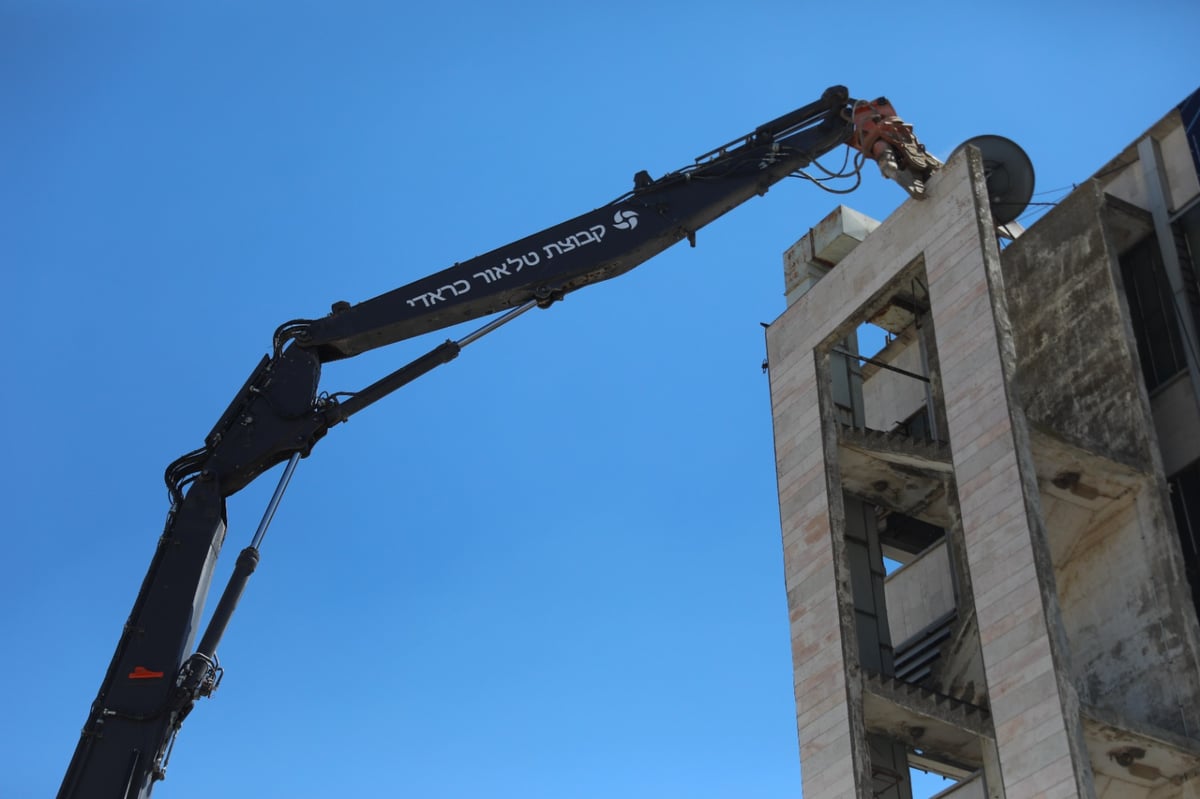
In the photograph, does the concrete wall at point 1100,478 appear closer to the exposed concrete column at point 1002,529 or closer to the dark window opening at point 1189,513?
the dark window opening at point 1189,513

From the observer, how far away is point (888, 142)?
1253 inches

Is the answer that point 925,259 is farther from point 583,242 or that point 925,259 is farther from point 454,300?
point 454,300

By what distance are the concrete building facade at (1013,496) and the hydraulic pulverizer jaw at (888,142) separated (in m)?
0.60

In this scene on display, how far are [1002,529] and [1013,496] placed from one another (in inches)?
24.5

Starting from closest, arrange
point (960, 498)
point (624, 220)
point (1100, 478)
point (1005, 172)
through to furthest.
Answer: point (624, 220) → point (960, 498) → point (1100, 478) → point (1005, 172)

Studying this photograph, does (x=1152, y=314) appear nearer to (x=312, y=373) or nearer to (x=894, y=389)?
(x=894, y=389)

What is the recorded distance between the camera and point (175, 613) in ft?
74.0

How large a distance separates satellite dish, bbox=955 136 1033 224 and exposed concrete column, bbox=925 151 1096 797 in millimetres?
4096

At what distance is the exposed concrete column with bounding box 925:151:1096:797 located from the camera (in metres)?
25.9

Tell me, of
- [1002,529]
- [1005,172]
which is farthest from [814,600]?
[1005,172]

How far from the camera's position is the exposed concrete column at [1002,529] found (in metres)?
25.9

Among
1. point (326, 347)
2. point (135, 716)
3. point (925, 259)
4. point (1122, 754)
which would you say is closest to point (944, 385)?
point (925, 259)

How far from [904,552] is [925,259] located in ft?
31.1

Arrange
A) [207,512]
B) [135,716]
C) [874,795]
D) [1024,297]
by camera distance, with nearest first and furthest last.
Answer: [135,716] → [207,512] → [874,795] → [1024,297]
